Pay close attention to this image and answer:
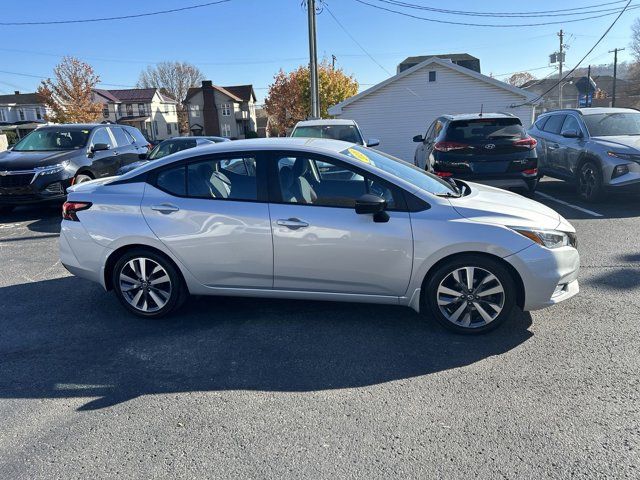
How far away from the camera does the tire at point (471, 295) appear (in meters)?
3.72

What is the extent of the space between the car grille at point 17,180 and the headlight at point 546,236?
845cm

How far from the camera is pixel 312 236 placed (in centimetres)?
385

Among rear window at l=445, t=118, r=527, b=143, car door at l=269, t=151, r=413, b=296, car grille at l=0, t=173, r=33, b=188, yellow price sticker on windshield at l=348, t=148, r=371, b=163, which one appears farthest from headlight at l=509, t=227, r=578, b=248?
car grille at l=0, t=173, r=33, b=188

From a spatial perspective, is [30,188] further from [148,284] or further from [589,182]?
[589,182]

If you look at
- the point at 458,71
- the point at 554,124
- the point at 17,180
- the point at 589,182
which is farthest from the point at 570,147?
the point at 458,71

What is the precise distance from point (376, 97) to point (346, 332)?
18.1m

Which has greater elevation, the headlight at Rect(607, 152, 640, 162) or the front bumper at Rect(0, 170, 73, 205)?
the headlight at Rect(607, 152, 640, 162)

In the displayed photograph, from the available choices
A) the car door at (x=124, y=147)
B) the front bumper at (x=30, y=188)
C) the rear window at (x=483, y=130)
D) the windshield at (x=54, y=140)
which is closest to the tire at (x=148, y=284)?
the rear window at (x=483, y=130)

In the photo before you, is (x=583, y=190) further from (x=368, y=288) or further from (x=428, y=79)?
(x=428, y=79)

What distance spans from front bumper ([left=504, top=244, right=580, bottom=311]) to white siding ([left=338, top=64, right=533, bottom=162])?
1715 cm

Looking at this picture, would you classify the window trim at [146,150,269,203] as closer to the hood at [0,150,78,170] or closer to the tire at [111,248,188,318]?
the tire at [111,248,188,318]

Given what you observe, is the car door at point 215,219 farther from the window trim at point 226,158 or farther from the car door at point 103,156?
the car door at point 103,156

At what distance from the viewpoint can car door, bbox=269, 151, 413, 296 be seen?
12.4 feet

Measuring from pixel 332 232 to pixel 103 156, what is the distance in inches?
312
